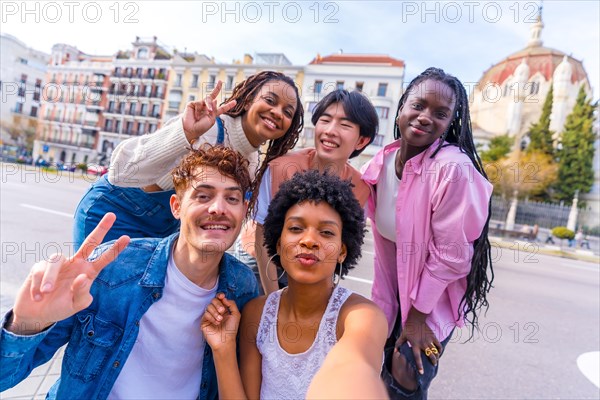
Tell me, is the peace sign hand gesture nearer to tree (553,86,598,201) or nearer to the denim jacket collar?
the denim jacket collar

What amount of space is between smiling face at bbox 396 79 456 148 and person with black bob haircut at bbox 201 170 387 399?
1.59ft

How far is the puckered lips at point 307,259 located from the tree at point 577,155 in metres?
35.3

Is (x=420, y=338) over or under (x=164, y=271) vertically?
under

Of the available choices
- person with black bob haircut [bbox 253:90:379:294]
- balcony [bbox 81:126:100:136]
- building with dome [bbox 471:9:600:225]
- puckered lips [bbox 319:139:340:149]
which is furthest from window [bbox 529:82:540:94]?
balcony [bbox 81:126:100:136]

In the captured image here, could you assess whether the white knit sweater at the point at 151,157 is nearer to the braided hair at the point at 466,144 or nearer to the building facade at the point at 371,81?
the braided hair at the point at 466,144

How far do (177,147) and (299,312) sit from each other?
1.00 m

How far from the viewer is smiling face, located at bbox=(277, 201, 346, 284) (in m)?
1.55

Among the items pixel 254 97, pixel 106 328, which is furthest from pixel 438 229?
pixel 106 328

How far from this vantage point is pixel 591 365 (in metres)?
3.79

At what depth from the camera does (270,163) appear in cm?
218

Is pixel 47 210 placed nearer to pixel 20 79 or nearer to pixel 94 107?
pixel 94 107

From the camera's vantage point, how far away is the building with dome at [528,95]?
123 feet

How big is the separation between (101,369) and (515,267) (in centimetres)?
992

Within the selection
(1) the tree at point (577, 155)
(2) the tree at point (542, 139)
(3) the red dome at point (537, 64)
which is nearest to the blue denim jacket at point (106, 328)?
(1) the tree at point (577, 155)
